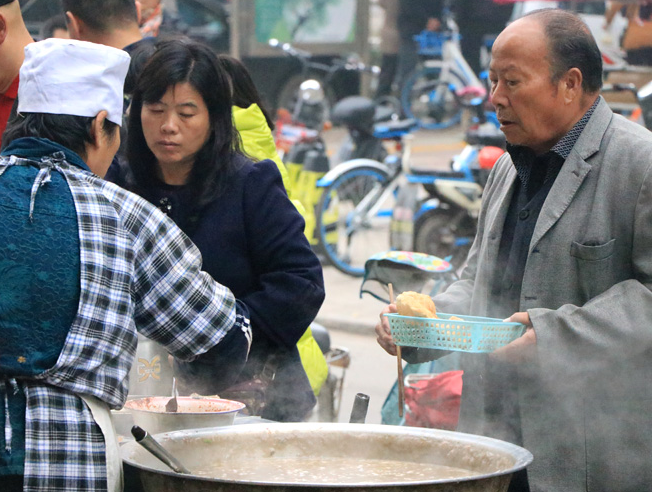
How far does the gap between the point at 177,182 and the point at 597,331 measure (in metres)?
1.41

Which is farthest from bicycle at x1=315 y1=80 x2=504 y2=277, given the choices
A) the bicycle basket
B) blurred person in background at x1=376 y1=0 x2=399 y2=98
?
the bicycle basket

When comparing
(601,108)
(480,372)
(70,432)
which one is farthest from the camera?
(480,372)

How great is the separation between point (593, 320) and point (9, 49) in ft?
7.37

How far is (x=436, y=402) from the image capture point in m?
3.97

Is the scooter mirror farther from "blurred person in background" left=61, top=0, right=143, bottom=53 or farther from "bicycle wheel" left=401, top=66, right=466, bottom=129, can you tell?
"blurred person in background" left=61, top=0, right=143, bottom=53

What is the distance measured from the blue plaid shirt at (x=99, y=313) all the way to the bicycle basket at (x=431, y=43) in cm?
1420

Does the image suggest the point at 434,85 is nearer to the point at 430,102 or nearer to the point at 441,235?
the point at 430,102

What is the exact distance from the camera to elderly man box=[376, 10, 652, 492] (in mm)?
2309

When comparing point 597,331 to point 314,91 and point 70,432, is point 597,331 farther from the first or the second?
point 314,91

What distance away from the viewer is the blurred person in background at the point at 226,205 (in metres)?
2.92

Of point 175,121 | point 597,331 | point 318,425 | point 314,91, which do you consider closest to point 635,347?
point 597,331

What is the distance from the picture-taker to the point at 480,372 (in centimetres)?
268

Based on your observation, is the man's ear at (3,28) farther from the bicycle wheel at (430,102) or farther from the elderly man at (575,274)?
the bicycle wheel at (430,102)

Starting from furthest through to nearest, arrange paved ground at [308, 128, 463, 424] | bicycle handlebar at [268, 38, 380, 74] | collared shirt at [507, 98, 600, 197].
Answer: bicycle handlebar at [268, 38, 380, 74] < paved ground at [308, 128, 463, 424] < collared shirt at [507, 98, 600, 197]
